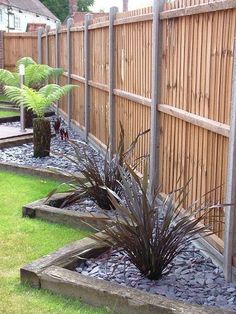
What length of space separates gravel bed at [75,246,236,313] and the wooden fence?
158 millimetres

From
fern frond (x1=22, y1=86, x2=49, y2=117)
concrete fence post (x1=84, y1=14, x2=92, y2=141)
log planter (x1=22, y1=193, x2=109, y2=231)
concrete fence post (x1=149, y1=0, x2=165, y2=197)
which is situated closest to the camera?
log planter (x1=22, y1=193, x2=109, y2=231)

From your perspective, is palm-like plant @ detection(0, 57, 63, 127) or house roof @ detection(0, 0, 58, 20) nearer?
palm-like plant @ detection(0, 57, 63, 127)

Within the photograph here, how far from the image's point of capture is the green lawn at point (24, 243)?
12.4ft

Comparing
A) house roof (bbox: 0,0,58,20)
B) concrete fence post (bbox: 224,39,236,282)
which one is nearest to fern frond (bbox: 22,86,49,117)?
concrete fence post (bbox: 224,39,236,282)

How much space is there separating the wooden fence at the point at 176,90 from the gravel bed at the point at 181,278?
158mm

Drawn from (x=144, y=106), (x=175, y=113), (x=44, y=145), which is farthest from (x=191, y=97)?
(x=44, y=145)

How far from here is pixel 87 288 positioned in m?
3.80

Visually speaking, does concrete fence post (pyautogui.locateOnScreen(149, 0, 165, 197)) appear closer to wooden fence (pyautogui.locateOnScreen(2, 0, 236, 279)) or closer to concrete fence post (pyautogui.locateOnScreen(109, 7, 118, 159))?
wooden fence (pyautogui.locateOnScreen(2, 0, 236, 279))

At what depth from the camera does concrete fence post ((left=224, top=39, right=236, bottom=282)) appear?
3834 mm

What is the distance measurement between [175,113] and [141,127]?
1385mm

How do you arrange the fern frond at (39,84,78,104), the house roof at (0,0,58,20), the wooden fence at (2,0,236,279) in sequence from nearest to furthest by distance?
the wooden fence at (2,0,236,279)
the fern frond at (39,84,78,104)
the house roof at (0,0,58,20)

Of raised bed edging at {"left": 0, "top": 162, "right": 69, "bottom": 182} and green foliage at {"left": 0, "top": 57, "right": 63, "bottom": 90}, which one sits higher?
green foliage at {"left": 0, "top": 57, "right": 63, "bottom": 90}

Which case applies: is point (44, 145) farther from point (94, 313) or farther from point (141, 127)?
point (94, 313)

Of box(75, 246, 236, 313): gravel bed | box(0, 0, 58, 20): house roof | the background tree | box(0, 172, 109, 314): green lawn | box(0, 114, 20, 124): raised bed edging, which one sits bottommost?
box(0, 172, 109, 314): green lawn
